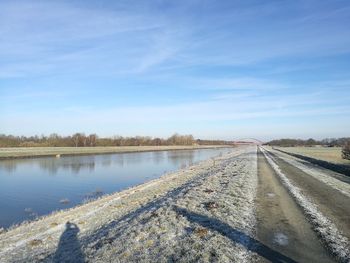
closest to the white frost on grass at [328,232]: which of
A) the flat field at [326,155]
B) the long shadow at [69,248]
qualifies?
the long shadow at [69,248]

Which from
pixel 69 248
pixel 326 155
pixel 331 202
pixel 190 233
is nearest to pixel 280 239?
pixel 190 233

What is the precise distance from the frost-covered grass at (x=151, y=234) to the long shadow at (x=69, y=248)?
3 centimetres

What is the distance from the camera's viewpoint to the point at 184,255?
8.68m

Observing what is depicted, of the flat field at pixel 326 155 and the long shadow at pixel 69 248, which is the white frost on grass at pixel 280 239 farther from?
the flat field at pixel 326 155

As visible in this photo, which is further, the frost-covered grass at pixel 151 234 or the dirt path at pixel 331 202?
the dirt path at pixel 331 202

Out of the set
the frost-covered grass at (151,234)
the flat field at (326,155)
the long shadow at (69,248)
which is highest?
the flat field at (326,155)

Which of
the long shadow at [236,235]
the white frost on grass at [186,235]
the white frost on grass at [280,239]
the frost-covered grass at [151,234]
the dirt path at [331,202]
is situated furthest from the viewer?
the dirt path at [331,202]

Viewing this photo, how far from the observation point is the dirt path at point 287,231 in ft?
28.0

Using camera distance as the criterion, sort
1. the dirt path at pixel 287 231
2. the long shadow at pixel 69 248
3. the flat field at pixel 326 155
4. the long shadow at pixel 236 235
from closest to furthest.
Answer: the long shadow at pixel 236 235
the dirt path at pixel 287 231
the long shadow at pixel 69 248
the flat field at pixel 326 155

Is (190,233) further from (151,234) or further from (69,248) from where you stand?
(69,248)

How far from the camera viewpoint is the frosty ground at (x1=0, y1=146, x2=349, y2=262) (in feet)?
28.9

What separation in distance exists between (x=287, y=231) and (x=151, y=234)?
149 inches

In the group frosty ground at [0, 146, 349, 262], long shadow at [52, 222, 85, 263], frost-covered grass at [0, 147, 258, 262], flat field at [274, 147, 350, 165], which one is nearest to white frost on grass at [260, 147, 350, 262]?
frosty ground at [0, 146, 349, 262]

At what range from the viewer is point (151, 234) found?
10.8m
